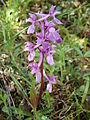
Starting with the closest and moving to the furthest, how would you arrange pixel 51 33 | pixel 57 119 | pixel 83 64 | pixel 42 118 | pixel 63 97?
Result: pixel 51 33, pixel 42 118, pixel 57 119, pixel 63 97, pixel 83 64

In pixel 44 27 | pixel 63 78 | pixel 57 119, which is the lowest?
pixel 57 119

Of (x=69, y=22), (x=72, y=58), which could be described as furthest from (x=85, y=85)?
(x=69, y=22)

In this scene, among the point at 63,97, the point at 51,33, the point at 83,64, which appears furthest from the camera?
the point at 83,64

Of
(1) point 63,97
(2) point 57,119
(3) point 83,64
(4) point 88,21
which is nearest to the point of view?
(2) point 57,119

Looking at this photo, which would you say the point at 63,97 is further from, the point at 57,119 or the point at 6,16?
the point at 6,16

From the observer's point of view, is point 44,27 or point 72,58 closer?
point 44,27

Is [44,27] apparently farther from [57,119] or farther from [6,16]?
[6,16]

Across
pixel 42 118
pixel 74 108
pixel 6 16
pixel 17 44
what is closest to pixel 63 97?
pixel 74 108

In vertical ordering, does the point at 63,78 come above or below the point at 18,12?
below

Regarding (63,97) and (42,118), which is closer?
(42,118)
